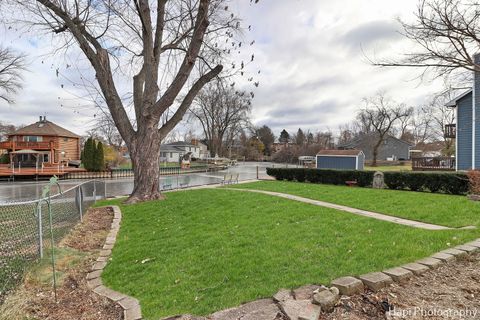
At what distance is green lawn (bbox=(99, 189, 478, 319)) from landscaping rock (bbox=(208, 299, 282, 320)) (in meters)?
0.15

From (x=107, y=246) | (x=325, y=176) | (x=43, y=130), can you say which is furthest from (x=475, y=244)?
(x=43, y=130)

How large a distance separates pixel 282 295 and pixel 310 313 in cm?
43

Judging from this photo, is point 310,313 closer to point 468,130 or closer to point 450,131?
point 468,130

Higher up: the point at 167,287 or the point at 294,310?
the point at 294,310

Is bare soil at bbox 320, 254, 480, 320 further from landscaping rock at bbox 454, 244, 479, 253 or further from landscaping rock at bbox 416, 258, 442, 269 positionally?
landscaping rock at bbox 454, 244, 479, 253

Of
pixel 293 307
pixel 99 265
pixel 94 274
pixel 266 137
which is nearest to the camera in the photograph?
pixel 293 307

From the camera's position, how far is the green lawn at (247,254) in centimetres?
314

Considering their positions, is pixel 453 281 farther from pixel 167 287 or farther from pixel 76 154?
pixel 76 154

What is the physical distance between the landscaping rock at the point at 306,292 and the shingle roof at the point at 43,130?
39.7 m

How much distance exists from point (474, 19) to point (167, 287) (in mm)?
8496

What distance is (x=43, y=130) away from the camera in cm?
3512

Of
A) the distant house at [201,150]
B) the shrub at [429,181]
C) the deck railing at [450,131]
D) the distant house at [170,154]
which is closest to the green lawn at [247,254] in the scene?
the shrub at [429,181]

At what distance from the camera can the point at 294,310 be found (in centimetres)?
247

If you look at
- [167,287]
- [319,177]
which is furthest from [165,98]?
[319,177]
